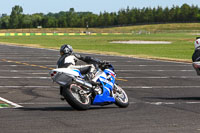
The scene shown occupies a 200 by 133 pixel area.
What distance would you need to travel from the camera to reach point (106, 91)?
11898 mm

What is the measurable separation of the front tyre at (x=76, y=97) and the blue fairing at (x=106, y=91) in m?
0.29

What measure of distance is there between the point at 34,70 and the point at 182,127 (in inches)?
644

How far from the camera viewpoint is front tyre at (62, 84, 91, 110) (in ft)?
36.5

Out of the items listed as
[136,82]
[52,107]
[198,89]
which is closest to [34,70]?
[136,82]

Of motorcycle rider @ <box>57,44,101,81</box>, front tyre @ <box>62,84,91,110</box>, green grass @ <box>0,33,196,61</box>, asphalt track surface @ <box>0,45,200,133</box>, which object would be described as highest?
motorcycle rider @ <box>57,44,101,81</box>

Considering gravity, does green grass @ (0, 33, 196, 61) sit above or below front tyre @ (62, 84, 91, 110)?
below

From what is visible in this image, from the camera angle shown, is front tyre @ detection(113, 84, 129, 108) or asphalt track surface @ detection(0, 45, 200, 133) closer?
asphalt track surface @ detection(0, 45, 200, 133)

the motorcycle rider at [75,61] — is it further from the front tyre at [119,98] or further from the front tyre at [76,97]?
the front tyre at [119,98]

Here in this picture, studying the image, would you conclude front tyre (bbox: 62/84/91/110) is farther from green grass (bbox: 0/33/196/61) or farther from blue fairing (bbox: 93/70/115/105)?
green grass (bbox: 0/33/196/61)

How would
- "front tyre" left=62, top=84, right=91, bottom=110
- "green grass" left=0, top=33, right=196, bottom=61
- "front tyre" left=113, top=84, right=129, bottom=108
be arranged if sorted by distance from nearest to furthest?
1. "front tyre" left=62, top=84, right=91, bottom=110
2. "front tyre" left=113, top=84, right=129, bottom=108
3. "green grass" left=0, top=33, right=196, bottom=61

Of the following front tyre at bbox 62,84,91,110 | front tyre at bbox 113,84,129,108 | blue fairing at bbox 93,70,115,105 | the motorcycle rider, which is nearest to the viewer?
front tyre at bbox 62,84,91,110

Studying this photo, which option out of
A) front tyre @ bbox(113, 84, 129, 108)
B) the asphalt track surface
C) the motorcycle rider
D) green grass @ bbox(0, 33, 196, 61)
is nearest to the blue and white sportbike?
front tyre @ bbox(113, 84, 129, 108)

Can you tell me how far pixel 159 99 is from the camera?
1421 centimetres

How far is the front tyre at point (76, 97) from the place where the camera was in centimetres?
1112
